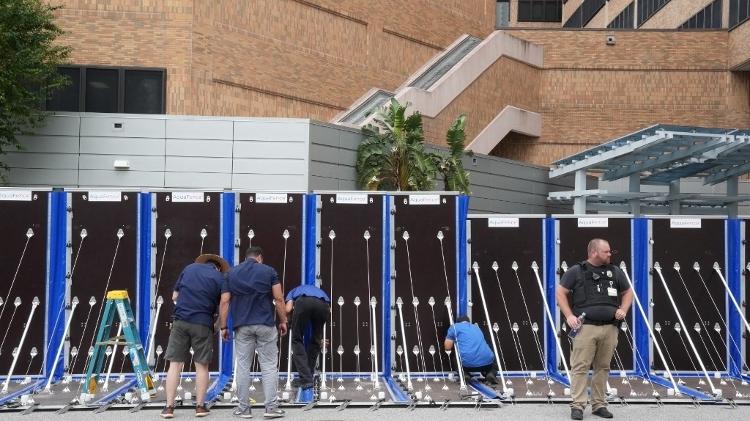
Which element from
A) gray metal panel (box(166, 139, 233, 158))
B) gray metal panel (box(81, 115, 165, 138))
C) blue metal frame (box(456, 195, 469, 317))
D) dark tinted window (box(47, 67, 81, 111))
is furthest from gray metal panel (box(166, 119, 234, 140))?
blue metal frame (box(456, 195, 469, 317))

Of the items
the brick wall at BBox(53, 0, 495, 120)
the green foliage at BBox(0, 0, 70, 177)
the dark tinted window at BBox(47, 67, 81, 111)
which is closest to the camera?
the green foliage at BBox(0, 0, 70, 177)

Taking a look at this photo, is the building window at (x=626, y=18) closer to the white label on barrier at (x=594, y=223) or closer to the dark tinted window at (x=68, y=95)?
the dark tinted window at (x=68, y=95)

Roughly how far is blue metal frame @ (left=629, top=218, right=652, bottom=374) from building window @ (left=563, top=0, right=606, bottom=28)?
34.8 m

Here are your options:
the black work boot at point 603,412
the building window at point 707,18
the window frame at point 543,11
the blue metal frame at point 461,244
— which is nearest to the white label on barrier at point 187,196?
the blue metal frame at point 461,244

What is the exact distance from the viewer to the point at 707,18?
110 ft

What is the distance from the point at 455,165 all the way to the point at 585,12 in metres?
28.3

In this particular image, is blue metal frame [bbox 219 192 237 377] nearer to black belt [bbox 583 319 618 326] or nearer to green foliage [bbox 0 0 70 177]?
black belt [bbox 583 319 618 326]

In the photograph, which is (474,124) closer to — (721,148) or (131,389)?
(721,148)

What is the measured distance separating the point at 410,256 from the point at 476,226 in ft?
3.22

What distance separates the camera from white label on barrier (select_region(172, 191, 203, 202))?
11.9 m

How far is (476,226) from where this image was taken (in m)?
12.4

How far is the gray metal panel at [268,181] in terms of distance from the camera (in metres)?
19.7

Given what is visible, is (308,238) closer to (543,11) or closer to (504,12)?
(504,12)

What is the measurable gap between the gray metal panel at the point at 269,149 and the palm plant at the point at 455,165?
4425 millimetres
